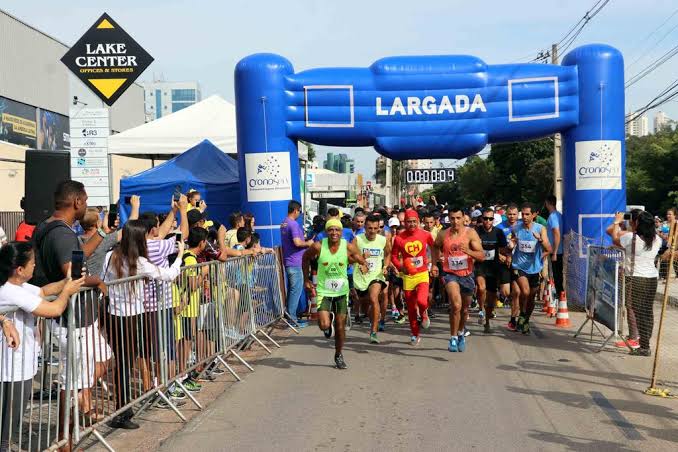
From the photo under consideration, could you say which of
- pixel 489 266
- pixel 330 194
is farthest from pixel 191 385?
pixel 330 194

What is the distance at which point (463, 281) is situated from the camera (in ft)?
34.4

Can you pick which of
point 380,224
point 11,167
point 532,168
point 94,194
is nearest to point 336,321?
point 380,224

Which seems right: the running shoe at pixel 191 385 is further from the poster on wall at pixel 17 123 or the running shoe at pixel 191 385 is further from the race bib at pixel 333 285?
the poster on wall at pixel 17 123

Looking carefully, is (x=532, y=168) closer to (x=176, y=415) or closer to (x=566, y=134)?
(x=566, y=134)

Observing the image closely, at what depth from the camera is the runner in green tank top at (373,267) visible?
10859mm

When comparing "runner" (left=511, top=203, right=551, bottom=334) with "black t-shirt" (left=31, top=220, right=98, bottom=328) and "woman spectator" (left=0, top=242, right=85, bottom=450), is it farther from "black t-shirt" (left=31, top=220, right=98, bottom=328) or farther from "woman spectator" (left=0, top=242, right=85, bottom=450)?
"woman spectator" (left=0, top=242, right=85, bottom=450)

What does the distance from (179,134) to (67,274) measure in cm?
1317

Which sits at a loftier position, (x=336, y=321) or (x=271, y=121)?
(x=271, y=121)

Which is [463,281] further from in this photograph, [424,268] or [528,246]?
[528,246]

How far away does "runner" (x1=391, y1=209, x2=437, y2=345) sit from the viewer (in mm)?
10641

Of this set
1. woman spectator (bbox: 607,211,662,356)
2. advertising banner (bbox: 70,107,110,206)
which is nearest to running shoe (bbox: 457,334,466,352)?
woman spectator (bbox: 607,211,662,356)

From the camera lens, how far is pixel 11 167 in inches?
1368

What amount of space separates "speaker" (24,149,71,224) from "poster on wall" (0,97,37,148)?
38692 mm

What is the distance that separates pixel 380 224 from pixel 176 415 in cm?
489
